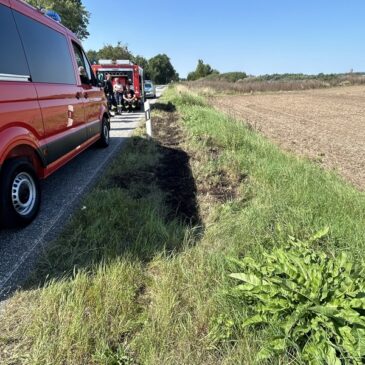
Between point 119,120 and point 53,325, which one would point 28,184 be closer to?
point 53,325

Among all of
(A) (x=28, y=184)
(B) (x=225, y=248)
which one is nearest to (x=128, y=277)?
(B) (x=225, y=248)

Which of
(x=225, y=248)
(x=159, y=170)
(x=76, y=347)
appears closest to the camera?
(x=76, y=347)

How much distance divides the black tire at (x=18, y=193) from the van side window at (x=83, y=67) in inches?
115

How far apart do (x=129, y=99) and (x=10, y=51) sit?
46.5 feet

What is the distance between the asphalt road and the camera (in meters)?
3.08

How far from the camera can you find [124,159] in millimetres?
6797

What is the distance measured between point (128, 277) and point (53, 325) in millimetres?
711

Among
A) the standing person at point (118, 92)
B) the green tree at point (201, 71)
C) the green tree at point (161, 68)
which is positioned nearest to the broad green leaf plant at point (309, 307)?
the standing person at point (118, 92)

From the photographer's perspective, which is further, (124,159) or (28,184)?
(124,159)

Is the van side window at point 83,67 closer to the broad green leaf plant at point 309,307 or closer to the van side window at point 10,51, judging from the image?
the van side window at point 10,51

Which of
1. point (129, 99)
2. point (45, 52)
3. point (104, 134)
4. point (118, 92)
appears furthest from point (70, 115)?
point (129, 99)

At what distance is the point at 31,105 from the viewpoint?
386 cm

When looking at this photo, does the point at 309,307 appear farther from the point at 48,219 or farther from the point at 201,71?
the point at 201,71

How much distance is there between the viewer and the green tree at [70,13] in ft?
115
